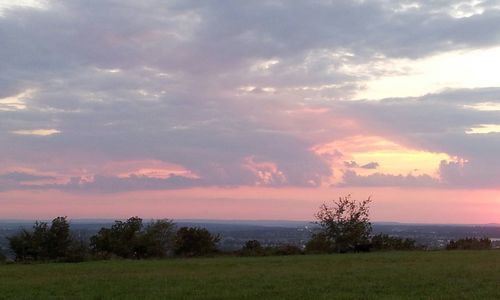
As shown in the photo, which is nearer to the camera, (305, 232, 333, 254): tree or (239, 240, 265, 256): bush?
(239, 240, 265, 256): bush

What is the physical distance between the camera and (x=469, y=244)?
174 feet

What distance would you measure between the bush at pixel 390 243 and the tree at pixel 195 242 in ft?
45.9

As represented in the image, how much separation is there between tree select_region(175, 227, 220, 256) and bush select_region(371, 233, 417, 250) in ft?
45.9

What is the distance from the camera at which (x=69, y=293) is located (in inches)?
822

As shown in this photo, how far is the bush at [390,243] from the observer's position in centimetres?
5347

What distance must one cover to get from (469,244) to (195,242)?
23.4 m

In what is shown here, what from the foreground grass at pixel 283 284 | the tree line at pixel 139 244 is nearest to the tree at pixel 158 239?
the tree line at pixel 139 244

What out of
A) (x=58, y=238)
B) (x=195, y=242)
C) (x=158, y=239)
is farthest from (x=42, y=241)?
(x=195, y=242)

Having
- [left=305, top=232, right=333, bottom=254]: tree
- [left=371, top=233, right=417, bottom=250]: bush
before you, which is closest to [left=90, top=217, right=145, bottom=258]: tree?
[left=305, top=232, right=333, bottom=254]: tree

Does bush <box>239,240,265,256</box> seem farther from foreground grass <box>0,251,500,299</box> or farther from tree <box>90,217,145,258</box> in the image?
foreground grass <box>0,251,500,299</box>

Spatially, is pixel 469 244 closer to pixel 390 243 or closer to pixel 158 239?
pixel 390 243

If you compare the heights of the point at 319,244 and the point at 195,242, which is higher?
the point at 195,242

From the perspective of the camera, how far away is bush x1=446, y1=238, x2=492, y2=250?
5188cm

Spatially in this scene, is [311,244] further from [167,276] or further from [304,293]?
[304,293]
